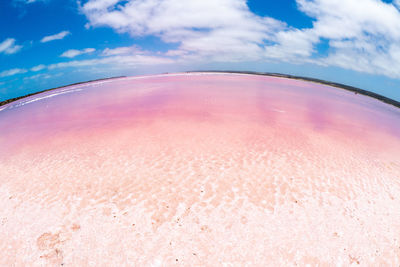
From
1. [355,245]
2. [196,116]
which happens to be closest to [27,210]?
[355,245]

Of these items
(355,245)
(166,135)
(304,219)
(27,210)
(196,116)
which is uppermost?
(196,116)

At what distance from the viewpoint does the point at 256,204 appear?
6.33m

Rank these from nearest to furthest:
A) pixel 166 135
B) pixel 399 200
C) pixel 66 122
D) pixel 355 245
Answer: pixel 355 245, pixel 399 200, pixel 166 135, pixel 66 122

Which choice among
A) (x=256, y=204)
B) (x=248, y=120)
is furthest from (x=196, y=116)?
(x=256, y=204)

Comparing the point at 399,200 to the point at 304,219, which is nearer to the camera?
the point at 304,219

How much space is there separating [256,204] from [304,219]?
4.70 feet

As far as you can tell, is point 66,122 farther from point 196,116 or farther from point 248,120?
point 248,120

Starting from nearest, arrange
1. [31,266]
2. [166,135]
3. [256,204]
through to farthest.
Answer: [31,266] < [256,204] < [166,135]

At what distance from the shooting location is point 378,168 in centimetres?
916

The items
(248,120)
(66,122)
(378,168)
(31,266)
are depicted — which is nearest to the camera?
(31,266)

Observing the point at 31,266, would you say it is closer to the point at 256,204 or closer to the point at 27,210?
the point at 27,210

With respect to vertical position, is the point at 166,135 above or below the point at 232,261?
above

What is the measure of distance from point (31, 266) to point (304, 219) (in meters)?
7.27

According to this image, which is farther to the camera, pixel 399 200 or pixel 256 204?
pixel 399 200
